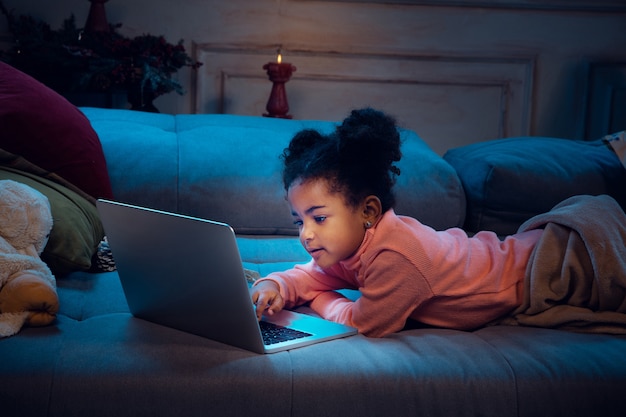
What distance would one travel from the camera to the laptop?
1047 mm

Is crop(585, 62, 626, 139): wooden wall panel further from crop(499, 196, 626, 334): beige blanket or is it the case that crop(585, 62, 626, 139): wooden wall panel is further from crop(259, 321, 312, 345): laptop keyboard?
crop(259, 321, 312, 345): laptop keyboard

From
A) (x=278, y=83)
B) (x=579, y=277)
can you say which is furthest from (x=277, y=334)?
(x=278, y=83)

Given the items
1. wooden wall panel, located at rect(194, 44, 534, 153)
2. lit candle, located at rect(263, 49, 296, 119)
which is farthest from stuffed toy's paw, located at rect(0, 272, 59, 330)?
wooden wall panel, located at rect(194, 44, 534, 153)

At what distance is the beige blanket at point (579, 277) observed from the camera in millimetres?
1299

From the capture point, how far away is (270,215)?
1.96 metres

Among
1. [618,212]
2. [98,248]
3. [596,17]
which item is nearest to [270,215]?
[98,248]

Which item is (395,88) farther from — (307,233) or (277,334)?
(277,334)

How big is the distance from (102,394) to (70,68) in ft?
5.77

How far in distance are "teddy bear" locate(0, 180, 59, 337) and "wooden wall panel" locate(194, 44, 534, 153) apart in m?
1.59

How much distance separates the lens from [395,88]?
3.07m

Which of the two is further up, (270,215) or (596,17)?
(596,17)

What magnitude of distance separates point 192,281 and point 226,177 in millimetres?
845

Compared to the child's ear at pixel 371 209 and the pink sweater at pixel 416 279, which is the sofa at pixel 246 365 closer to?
the pink sweater at pixel 416 279

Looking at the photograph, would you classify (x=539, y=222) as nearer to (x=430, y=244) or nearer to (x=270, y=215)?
(x=430, y=244)
